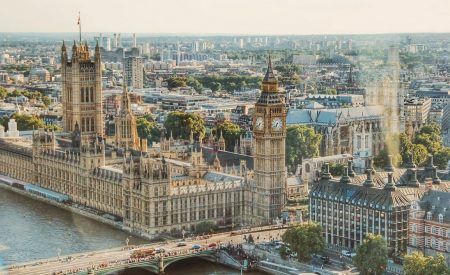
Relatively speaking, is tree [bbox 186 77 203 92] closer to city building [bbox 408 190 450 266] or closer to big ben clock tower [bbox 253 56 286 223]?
big ben clock tower [bbox 253 56 286 223]

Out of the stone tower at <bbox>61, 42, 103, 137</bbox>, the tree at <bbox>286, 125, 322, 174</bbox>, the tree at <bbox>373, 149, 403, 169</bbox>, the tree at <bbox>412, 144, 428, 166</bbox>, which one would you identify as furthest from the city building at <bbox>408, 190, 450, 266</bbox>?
the stone tower at <bbox>61, 42, 103, 137</bbox>

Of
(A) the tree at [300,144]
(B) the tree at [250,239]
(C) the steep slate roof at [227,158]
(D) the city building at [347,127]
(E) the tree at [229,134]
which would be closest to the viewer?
(B) the tree at [250,239]

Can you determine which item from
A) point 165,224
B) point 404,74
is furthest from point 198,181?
point 404,74

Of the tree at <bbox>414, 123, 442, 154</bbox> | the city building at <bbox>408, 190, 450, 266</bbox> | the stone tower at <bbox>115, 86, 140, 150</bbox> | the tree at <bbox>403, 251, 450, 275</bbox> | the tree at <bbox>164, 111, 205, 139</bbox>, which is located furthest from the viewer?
the tree at <bbox>164, 111, 205, 139</bbox>

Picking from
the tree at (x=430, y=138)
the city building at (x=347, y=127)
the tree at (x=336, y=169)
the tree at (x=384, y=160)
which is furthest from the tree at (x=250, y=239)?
the tree at (x=430, y=138)

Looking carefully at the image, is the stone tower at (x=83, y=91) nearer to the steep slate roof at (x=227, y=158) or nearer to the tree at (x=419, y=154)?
the steep slate roof at (x=227, y=158)

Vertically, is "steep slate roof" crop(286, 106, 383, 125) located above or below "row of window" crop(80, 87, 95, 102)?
below
